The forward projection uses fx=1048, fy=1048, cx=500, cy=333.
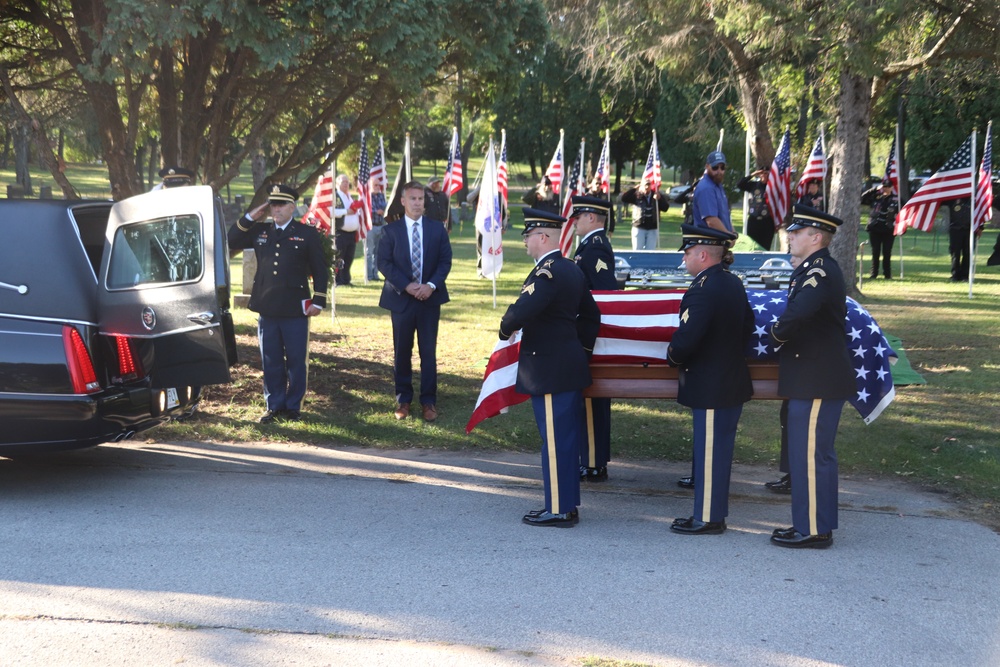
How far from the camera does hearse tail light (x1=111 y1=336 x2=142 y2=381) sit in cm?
645

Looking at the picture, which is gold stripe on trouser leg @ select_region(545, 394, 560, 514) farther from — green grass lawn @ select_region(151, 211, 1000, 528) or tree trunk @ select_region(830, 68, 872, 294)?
tree trunk @ select_region(830, 68, 872, 294)

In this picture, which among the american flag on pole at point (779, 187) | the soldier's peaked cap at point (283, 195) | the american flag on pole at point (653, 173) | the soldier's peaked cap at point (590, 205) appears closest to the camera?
the soldier's peaked cap at point (590, 205)

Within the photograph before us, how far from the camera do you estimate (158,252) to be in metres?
6.61

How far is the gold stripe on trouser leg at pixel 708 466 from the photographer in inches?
229

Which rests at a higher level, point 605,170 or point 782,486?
point 605,170

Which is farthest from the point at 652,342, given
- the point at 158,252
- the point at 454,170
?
the point at 454,170

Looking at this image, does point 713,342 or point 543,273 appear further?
point 543,273

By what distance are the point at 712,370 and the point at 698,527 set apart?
2.88 feet

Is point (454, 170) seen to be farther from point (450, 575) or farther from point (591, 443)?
point (450, 575)

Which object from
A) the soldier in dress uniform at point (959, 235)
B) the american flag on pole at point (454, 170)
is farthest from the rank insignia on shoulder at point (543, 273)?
the soldier in dress uniform at point (959, 235)

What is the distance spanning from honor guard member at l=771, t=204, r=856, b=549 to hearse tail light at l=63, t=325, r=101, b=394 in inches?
156

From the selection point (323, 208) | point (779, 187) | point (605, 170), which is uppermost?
point (605, 170)

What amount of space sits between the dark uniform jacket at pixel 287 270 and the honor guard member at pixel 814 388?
4.15 metres

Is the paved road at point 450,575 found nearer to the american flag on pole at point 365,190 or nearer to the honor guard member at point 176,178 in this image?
the honor guard member at point 176,178
